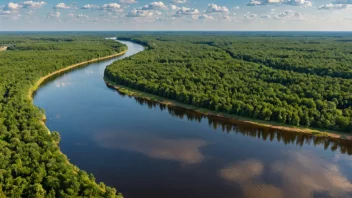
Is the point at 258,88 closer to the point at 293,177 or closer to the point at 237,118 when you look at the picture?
the point at 237,118

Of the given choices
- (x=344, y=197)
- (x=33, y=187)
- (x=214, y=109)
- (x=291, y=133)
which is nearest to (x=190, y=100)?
(x=214, y=109)

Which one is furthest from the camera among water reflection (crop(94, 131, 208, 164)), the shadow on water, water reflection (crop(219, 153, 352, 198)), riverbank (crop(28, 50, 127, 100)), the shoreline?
riverbank (crop(28, 50, 127, 100))

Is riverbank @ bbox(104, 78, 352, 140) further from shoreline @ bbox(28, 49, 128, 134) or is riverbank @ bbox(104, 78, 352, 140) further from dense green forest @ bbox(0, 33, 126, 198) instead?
dense green forest @ bbox(0, 33, 126, 198)

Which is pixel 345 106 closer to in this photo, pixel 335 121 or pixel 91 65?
pixel 335 121

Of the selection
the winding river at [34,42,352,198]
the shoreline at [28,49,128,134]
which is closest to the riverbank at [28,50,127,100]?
the shoreline at [28,49,128,134]

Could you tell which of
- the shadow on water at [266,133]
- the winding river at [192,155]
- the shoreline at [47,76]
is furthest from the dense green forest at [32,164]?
the shadow on water at [266,133]

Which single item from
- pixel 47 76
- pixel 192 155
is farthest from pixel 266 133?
pixel 47 76

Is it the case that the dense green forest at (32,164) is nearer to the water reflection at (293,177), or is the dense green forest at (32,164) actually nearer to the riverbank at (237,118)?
the water reflection at (293,177)
